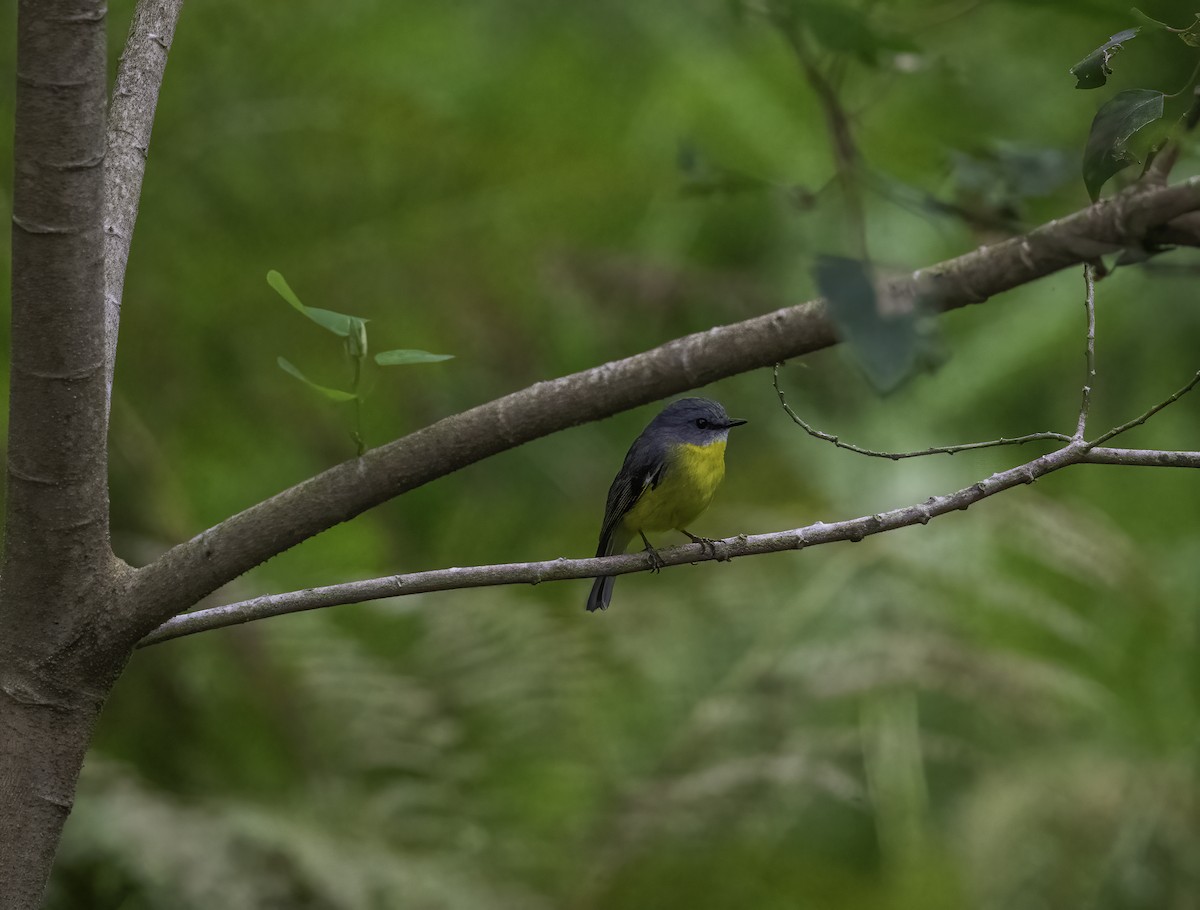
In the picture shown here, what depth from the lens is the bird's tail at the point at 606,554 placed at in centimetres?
310

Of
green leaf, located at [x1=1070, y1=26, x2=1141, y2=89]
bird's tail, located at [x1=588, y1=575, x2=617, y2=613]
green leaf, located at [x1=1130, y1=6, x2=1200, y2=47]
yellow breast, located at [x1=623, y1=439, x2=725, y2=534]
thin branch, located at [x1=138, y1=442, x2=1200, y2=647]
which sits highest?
green leaf, located at [x1=1070, y1=26, x2=1141, y2=89]

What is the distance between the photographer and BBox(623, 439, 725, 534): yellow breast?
2.87 m

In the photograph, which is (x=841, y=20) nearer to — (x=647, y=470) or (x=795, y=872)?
(x=647, y=470)

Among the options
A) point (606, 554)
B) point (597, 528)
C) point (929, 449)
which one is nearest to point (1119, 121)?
point (929, 449)

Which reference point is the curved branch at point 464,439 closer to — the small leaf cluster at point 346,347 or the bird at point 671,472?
the small leaf cluster at point 346,347

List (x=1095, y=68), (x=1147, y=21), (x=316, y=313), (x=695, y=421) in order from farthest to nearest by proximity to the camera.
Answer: (x=695, y=421) → (x=1095, y=68) → (x=316, y=313) → (x=1147, y=21)

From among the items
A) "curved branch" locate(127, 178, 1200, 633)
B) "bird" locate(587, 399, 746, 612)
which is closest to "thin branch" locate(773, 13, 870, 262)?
"curved branch" locate(127, 178, 1200, 633)

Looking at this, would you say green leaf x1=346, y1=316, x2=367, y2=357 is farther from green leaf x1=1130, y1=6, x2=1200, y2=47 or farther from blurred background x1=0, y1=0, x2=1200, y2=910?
blurred background x1=0, y1=0, x2=1200, y2=910

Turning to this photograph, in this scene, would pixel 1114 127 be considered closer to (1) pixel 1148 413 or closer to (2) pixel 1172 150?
(2) pixel 1172 150

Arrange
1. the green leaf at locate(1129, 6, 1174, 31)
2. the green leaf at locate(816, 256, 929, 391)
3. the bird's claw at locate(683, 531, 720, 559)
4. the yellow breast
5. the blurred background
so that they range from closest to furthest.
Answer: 1. the green leaf at locate(816, 256, 929, 391)
2. the green leaf at locate(1129, 6, 1174, 31)
3. the bird's claw at locate(683, 531, 720, 559)
4. the yellow breast
5. the blurred background

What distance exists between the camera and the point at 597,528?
4.62m

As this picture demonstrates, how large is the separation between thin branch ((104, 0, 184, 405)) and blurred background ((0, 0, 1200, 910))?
1.73 m

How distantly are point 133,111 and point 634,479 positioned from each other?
156cm

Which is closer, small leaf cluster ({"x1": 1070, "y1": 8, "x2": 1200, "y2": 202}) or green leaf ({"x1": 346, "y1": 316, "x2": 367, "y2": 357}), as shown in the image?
small leaf cluster ({"x1": 1070, "y1": 8, "x2": 1200, "y2": 202})
